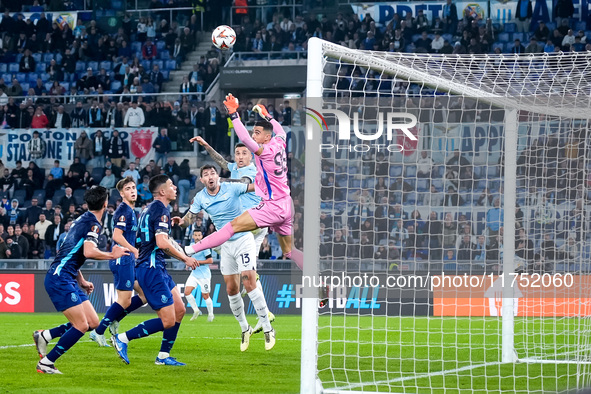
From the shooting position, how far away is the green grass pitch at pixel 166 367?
7.58 meters

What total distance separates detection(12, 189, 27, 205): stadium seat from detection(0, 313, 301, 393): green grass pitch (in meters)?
9.16

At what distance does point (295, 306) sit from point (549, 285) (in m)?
5.71

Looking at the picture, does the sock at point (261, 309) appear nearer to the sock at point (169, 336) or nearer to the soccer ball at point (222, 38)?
the sock at point (169, 336)

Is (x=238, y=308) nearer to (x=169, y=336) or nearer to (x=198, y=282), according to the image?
(x=169, y=336)

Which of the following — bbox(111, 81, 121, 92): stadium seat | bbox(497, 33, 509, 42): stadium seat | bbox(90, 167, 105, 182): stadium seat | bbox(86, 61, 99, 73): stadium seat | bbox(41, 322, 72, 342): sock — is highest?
bbox(497, 33, 509, 42): stadium seat

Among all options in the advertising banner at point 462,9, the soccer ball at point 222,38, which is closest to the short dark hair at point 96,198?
the soccer ball at point 222,38

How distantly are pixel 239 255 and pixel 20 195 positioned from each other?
43.9ft

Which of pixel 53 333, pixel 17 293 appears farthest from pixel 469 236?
pixel 17 293

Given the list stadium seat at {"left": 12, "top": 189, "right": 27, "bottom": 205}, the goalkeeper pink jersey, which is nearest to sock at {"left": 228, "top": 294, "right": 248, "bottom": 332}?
the goalkeeper pink jersey

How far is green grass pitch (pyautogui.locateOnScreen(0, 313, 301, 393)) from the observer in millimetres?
7578

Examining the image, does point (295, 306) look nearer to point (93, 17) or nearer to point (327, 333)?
point (327, 333)

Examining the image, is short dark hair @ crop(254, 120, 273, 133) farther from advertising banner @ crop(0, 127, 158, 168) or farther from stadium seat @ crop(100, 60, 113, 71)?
stadium seat @ crop(100, 60, 113, 71)

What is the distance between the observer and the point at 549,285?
47.9ft

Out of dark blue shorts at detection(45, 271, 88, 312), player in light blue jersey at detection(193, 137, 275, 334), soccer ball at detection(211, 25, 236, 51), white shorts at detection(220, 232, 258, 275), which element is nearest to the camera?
Answer: dark blue shorts at detection(45, 271, 88, 312)
